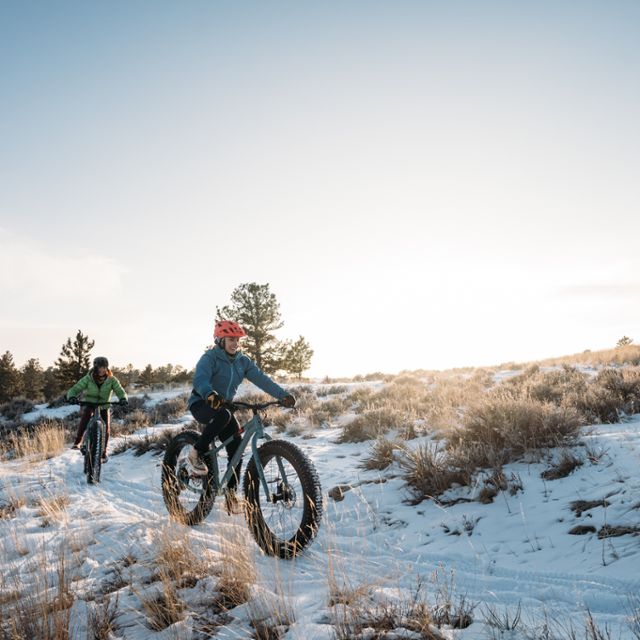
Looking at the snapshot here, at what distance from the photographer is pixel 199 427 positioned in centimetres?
1316

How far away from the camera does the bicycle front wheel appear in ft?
13.0

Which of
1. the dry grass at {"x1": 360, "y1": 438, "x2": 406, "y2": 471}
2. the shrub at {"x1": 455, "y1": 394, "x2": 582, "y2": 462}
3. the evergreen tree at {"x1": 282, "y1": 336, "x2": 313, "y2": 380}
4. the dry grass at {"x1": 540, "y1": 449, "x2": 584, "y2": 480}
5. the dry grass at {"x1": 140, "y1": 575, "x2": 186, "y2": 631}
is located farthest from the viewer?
the evergreen tree at {"x1": 282, "y1": 336, "x2": 313, "y2": 380}

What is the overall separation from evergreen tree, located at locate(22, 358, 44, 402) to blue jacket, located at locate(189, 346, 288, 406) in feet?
187

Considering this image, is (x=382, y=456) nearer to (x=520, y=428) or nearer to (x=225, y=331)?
(x=520, y=428)

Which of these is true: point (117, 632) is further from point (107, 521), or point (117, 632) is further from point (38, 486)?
point (38, 486)

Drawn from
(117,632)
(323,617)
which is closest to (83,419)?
(117,632)

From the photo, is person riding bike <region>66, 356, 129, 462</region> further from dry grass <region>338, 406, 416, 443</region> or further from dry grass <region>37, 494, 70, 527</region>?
dry grass <region>338, 406, 416, 443</region>

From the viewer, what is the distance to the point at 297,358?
38.8 m

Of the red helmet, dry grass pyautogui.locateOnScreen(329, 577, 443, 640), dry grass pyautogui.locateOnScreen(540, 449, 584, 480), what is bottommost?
dry grass pyautogui.locateOnScreen(329, 577, 443, 640)

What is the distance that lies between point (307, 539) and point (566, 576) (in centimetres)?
200

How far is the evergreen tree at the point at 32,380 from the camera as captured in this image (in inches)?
2173

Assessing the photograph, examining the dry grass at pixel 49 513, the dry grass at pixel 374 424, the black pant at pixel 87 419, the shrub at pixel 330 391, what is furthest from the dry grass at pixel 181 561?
the shrub at pixel 330 391

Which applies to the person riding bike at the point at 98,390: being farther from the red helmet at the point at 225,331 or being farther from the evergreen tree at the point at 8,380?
the evergreen tree at the point at 8,380

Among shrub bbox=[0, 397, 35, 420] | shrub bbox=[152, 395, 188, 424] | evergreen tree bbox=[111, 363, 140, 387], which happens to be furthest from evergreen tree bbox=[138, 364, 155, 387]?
shrub bbox=[152, 395, 188, 424]
